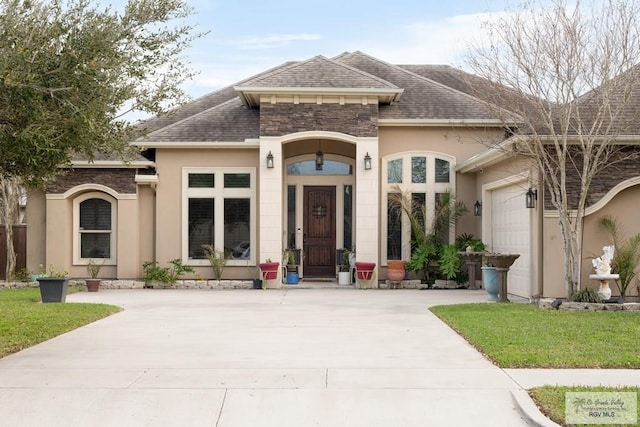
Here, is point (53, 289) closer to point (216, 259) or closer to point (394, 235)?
point (216, 259)

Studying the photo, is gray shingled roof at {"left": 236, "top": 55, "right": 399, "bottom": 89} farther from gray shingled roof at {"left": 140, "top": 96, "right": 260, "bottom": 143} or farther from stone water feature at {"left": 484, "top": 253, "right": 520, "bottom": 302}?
stone water feature at {"left": 484, "top": 253, "right": 520, "bottom": 302}

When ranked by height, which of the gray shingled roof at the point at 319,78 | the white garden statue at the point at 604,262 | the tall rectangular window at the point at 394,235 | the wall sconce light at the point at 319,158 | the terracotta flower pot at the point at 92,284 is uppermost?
the gray shingled roof at the point at 319,78

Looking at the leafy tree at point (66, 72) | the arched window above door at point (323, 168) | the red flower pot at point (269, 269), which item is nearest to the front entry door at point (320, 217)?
the arched window above door at point (323, 168)

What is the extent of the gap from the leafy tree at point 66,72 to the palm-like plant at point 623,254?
9369 millimetres

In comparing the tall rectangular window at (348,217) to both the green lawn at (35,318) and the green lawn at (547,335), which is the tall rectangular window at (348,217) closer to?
the green lawn at (547,335)

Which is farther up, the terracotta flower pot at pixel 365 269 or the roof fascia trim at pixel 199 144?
the roof fascia trim at pixel 199 144

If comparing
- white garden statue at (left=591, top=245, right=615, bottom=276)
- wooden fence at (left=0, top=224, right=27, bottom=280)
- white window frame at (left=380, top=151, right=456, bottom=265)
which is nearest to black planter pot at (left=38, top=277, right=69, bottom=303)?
wooden fence at (left=0, top=224, right=27, bottom=280)

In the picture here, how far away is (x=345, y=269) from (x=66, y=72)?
12161 millimetres

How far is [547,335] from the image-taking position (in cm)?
977

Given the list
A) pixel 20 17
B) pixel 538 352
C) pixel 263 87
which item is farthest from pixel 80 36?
pixel 263 87

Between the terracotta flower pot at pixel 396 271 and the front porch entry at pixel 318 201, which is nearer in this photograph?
the terracotta flower pot at pixel 396 271

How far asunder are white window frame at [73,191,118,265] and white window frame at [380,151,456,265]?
22.3 ft

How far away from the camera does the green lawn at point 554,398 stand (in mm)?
5945

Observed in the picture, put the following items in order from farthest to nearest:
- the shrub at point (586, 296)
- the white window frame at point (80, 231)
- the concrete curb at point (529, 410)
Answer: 1. the white window frame at point (80, 231)
2. the shrub at point (586, 296)
3. the concrete curb at point (529, 410)
